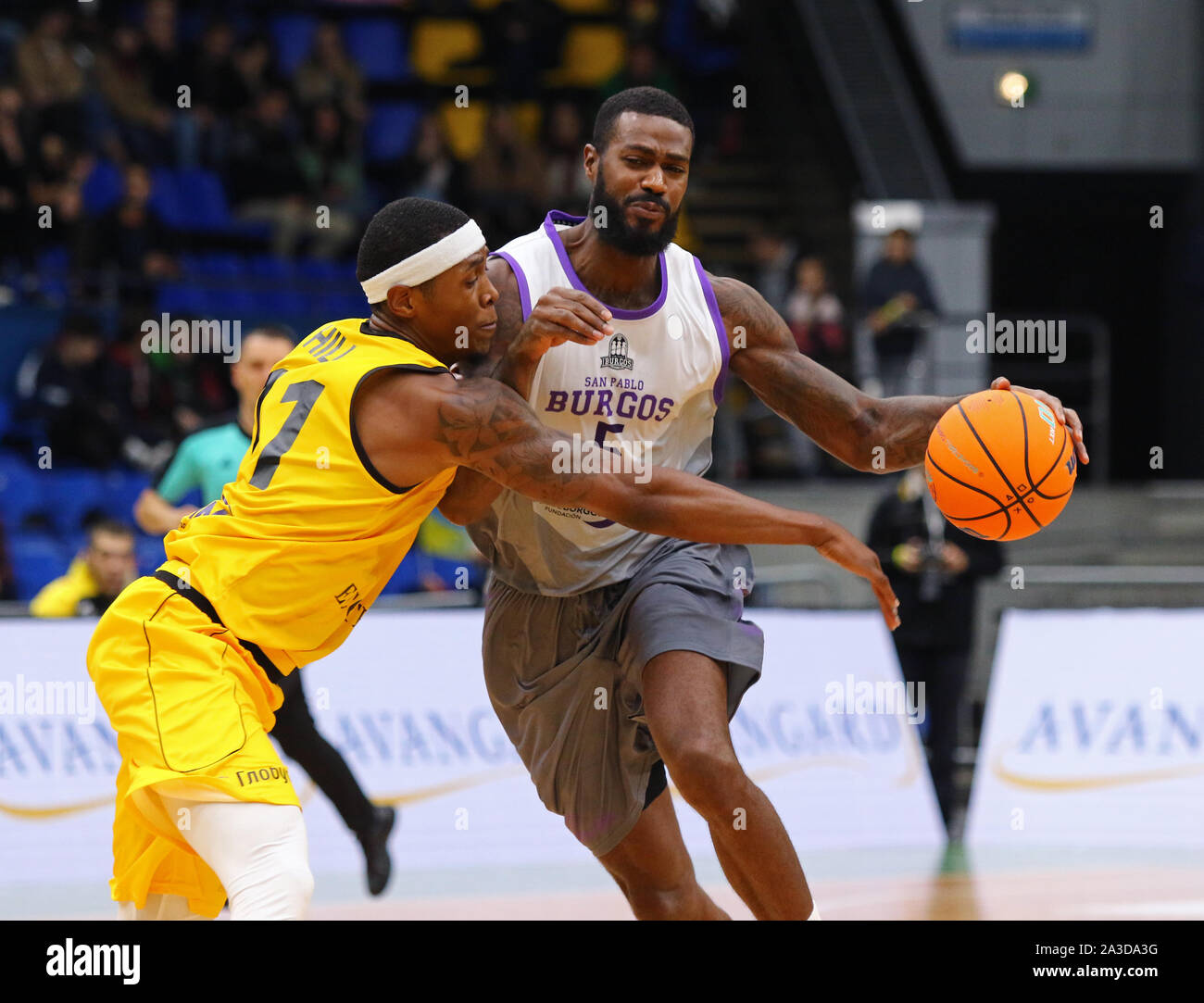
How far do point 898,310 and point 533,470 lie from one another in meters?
8.50

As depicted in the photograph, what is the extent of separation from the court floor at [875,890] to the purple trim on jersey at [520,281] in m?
2.93

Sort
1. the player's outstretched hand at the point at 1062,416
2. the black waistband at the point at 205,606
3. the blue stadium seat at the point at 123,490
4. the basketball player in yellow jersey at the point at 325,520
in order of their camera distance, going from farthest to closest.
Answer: the blue stadium seat at the point at 123,490 < the player's outstretched hand at the point at 1062,416 < the black waistband at the point at 205,606 < the basketball player in yellow jersey at the point at 325,520

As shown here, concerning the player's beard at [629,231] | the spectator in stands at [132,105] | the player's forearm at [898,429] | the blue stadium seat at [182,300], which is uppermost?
the spectator in stands at [132,105]

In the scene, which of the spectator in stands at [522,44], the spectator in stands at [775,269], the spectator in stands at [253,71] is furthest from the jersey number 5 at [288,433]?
the spectator in stands at [522,44]

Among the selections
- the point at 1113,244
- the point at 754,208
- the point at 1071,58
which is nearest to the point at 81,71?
the point at 754,208

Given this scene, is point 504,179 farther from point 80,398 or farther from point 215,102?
point 80,398

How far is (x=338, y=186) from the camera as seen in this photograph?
44.1 feet

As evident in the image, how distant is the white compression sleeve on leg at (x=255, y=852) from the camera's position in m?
3.56

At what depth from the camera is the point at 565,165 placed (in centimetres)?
1391

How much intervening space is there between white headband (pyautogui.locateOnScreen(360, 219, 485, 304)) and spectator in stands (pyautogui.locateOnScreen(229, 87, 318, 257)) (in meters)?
9.27

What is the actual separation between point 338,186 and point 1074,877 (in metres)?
8.53

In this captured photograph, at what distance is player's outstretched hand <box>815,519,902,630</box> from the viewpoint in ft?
12.7

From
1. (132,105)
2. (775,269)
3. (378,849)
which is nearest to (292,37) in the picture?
(132,105)

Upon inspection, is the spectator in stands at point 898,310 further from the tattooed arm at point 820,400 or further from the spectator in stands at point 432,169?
the tattooed arm at point 820,400
